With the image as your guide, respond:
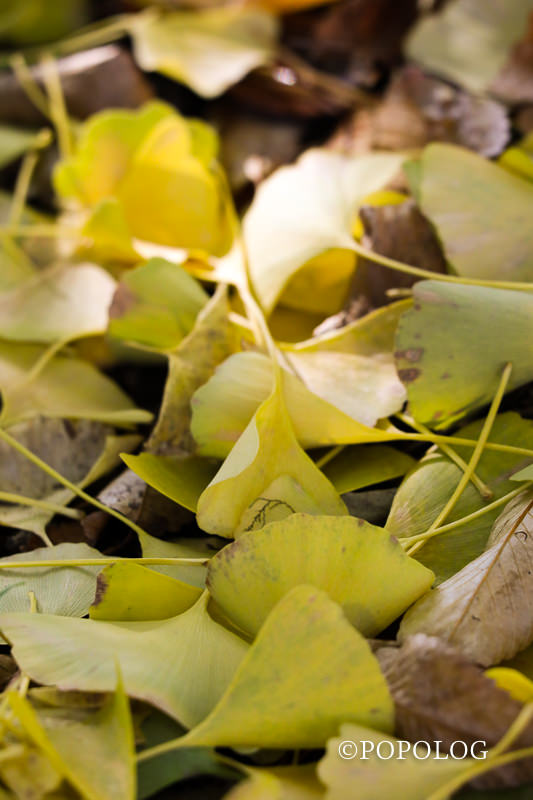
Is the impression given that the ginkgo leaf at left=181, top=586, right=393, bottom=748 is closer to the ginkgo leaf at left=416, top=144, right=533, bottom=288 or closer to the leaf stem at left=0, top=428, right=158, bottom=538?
the leaf stem at left=0, top=428, right=158, bottom=538

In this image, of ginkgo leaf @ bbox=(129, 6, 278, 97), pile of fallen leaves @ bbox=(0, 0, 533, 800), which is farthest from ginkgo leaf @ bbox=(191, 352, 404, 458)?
ginkgo leaf @ bbox=(129, 6, 278, 97)

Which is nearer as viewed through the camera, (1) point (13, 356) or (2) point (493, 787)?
(2) point (493, 787)

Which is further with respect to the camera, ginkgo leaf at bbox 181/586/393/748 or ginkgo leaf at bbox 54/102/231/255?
ginkgo leaf at bbox 54/102/231/255

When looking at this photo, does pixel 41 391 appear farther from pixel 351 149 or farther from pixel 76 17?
pixel 76 17

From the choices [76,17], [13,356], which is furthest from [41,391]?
[76,17]

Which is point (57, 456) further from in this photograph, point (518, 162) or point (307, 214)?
point (518, 162)

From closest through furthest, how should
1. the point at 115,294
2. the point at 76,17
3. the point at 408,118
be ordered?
the point at 115,294
the point at 408,118
the point at 76,17

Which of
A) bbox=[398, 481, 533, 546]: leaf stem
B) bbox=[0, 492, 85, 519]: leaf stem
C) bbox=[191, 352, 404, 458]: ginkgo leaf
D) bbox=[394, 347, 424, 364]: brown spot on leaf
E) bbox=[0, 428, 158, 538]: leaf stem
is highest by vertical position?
bbox=[394, 347, 424, 364]: brown spot on leaf

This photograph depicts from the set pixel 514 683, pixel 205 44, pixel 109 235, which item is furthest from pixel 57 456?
pixel 205 44
